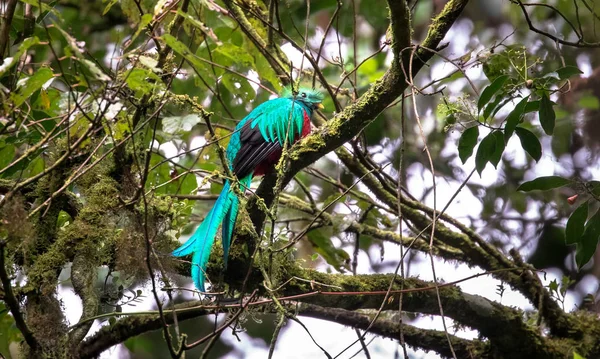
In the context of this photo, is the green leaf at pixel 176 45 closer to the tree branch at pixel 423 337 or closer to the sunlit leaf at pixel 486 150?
the sunlit leaf at pixel 486 150

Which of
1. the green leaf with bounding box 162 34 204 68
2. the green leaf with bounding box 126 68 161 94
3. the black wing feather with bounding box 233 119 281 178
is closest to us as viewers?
the green leaf with bounding box 126 68 161 94

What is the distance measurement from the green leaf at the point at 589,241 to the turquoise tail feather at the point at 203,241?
52.3 inches

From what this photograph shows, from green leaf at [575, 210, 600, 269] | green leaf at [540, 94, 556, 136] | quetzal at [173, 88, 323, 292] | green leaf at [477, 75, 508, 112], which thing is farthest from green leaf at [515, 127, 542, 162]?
quetzal at [173, 88, 323, 292]

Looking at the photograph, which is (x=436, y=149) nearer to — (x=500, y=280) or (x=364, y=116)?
(x=500, y=280)

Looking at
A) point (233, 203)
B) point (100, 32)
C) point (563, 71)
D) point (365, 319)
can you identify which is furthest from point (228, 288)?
point (100, 32)

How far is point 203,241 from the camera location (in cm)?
258

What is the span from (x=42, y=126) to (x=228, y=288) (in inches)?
37.0

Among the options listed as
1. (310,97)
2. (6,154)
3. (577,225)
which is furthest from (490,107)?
(6,154)

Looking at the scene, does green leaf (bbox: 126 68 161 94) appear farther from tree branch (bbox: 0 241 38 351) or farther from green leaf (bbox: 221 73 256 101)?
green leaf (bbox: 221 73 256 101)

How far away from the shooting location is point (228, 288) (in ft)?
8.72

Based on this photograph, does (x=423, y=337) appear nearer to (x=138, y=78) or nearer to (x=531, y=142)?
(x=531, y=142)

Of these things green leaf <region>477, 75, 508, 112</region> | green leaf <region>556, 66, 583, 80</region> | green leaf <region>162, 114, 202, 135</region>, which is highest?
green leaf <region>162, 114, 202, 135</region>

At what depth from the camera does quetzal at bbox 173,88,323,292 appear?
258cm

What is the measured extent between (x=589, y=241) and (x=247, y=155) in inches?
57.3
